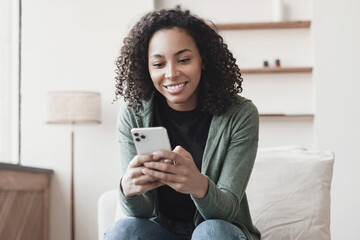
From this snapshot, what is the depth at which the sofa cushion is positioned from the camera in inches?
73.3

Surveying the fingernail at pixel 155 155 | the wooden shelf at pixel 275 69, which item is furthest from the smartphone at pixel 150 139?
the wooden shelf at pixel 275 69

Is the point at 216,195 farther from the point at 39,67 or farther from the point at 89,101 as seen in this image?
the point at 39,67

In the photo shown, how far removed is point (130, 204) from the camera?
142 centimetres

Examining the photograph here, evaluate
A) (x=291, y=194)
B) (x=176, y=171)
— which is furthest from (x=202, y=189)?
(x=291, y=194)

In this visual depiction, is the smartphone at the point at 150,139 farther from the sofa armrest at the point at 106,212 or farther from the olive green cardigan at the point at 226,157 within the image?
the sofa armrest at the point at 106,212

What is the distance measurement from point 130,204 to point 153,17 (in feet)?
1.89

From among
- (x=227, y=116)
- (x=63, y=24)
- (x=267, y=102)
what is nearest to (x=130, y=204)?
(x=227, y=116)

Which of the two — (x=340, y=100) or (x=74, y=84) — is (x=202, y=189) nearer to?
(x=340, y=100)

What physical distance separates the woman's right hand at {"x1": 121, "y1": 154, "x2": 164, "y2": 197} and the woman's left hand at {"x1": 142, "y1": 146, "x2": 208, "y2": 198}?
0.02m

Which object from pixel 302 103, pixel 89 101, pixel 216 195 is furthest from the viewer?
pixel 302 103

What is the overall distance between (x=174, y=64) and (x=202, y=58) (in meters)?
0.13

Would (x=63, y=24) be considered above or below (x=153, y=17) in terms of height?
above

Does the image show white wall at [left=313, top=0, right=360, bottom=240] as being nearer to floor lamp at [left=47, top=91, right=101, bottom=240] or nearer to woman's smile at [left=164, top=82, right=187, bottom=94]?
floor lamp at [left=47, top=91, right=101, bottom=240]

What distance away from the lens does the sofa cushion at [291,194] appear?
186cm
